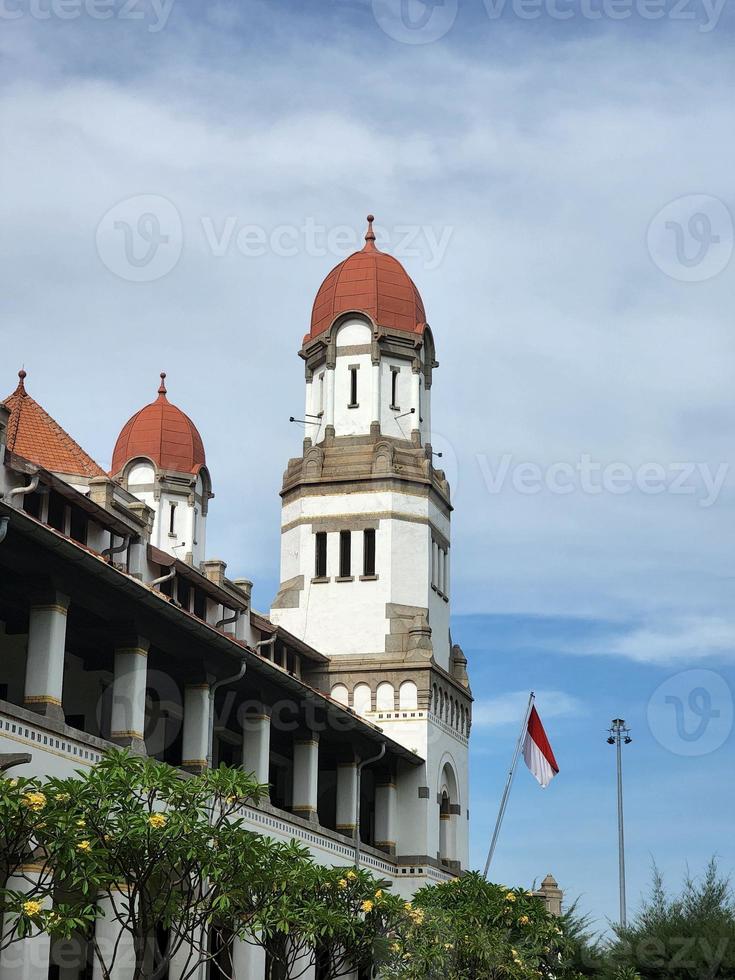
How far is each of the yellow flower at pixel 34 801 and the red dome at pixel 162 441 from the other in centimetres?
5484

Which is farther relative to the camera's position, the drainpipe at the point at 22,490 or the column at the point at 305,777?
the column at the point at 305,777

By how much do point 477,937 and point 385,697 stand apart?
2420 centimetres

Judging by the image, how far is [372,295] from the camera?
6831 cm

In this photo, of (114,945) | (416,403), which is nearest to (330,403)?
(416,403)

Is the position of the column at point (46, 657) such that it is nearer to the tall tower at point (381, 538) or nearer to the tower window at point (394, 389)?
the tall tower at point (381, 538)

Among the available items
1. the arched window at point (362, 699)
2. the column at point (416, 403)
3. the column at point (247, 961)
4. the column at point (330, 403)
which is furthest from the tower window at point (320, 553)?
the column at point (247, 961)

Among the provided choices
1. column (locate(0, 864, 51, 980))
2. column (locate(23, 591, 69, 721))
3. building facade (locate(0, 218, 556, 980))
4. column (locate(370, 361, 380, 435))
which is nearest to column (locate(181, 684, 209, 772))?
building facade (locate(0, 218, 556, 980))

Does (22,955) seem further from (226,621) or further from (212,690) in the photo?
(226,621)

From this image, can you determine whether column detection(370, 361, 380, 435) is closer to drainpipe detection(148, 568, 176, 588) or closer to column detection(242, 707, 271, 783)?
drainpipe detection(148, 568, 176, 588)

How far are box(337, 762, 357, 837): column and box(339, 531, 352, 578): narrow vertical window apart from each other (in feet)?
35.4

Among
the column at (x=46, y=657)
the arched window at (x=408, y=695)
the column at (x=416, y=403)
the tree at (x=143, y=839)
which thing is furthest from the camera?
the column at (x=416, y=403)

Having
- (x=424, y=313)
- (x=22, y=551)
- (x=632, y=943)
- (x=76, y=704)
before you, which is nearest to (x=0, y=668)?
(x=76, y=704)

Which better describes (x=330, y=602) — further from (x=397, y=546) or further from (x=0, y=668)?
(x=0, y=668)

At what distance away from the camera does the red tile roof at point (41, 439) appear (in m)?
48.4
